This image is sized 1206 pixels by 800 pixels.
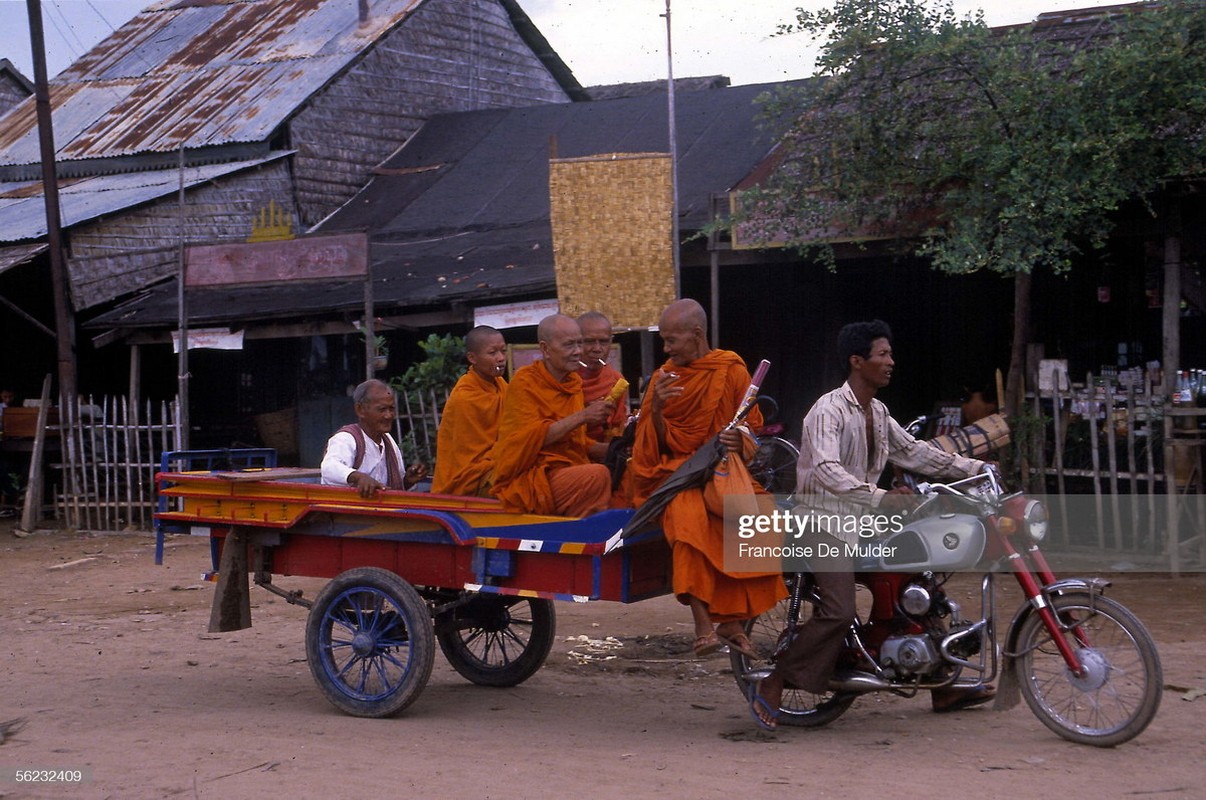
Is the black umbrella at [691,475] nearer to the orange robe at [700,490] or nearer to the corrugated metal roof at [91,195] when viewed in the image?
the orange robe at [700,490]

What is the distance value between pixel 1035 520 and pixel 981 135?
207 inches

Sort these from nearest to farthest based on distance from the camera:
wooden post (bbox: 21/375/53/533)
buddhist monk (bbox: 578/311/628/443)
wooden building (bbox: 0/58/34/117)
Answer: buddhist monk (bbox: 578/311/628/443)
wooden post (bbox: 21/375/53/533)
wooden building (bbox: 0/58/34/117)

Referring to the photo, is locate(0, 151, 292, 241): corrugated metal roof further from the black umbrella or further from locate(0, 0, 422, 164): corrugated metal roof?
the black umbrella

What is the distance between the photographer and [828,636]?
5277 mm

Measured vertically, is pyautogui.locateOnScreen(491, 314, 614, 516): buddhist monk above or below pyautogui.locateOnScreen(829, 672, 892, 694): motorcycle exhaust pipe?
above

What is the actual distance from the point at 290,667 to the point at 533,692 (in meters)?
1.57

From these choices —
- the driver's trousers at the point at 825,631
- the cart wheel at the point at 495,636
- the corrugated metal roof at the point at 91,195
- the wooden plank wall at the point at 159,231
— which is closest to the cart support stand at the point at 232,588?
the cart wheel at the point at 495,636

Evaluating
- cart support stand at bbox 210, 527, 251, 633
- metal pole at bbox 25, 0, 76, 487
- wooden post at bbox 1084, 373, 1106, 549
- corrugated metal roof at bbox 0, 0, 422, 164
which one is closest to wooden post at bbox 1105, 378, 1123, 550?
wooden post at bbox 1084, 373, 1106, 549

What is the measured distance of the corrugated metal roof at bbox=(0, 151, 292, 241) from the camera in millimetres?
16406

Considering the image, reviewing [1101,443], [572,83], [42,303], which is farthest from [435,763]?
[572,83]

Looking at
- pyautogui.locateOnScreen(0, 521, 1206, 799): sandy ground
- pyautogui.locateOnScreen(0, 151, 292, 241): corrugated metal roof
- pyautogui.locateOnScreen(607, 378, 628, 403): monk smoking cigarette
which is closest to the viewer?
pyautogui.locateOnScreen(0, 521, 1206, 799): sandy ground

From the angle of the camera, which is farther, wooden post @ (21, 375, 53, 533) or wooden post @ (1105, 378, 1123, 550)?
wooden post @ (21, 375, 53, 533)

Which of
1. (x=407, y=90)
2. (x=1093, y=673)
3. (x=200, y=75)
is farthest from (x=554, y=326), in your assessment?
(x=200, y=75)

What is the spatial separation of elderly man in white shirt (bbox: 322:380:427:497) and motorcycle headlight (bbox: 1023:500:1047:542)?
3.05m
